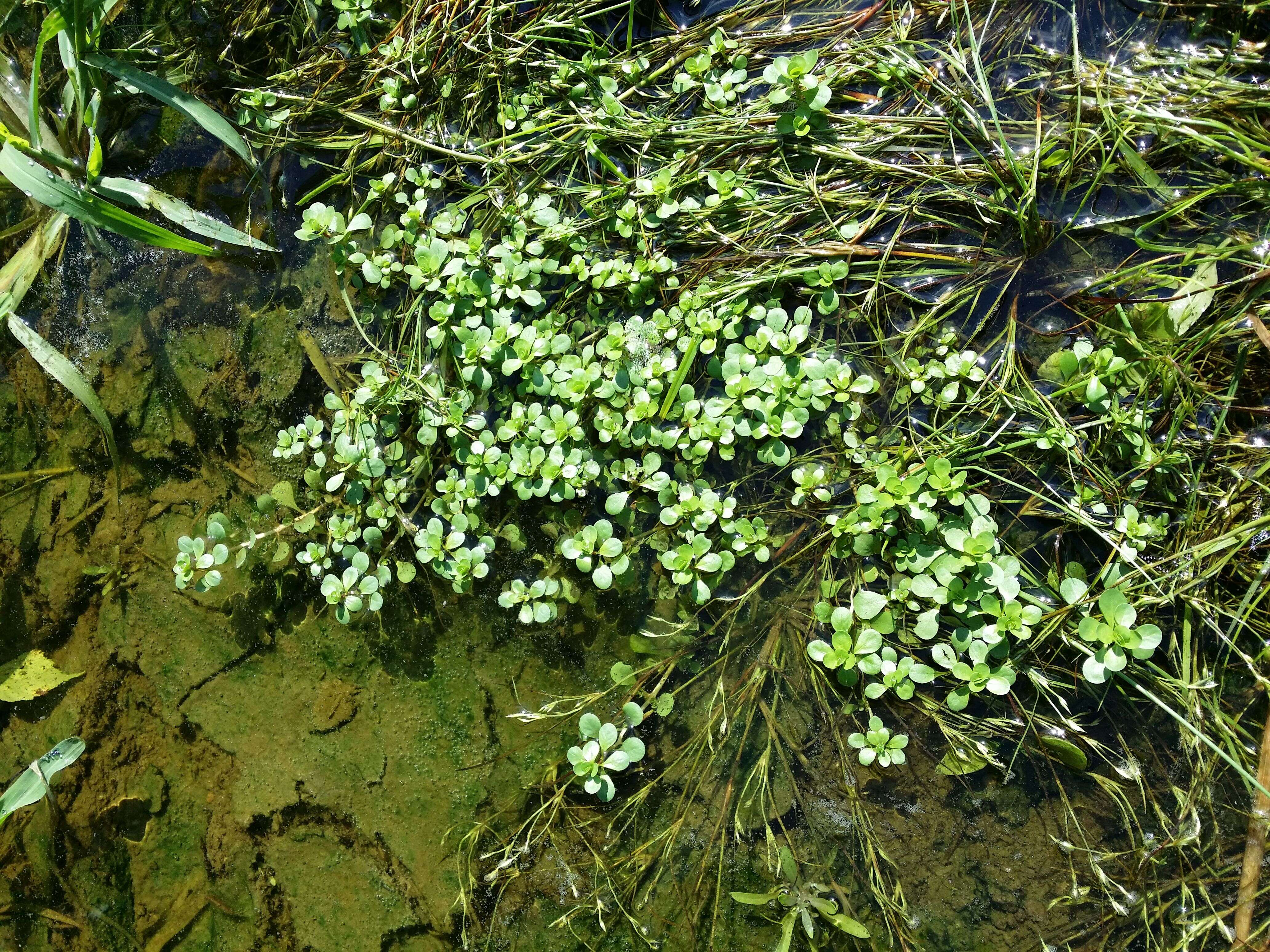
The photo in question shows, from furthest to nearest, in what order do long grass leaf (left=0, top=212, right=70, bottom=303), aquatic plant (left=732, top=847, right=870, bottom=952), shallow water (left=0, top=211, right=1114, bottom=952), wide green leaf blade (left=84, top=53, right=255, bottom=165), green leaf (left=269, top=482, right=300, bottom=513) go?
long grass leaf (left=0, top=212, right=70, bottom=303), green leaf (left=269, top=482, right=300, bottom=513), wide green leaf blade (left=84, top=53, right=255, bottom=165), shallow water (left=0, top=211, right=1114, bottom=952), aquatic plant (left=732, top=847, right=870, bottom=952)

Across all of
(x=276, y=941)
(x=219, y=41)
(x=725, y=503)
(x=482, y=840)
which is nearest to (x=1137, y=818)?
(x=725, y=503)

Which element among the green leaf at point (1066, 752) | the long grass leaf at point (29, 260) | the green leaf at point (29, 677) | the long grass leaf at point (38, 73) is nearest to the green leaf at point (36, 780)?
the green leaf at point (29, 677)

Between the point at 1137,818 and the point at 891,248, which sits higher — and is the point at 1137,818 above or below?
below

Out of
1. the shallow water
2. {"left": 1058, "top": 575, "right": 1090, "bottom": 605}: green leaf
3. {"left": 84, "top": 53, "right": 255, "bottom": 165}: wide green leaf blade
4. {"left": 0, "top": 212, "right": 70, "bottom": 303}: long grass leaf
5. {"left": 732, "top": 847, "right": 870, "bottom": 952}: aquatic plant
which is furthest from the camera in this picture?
{"left": 0, "top": 212, "right": 70, "bottom": 303}: long grass leaf

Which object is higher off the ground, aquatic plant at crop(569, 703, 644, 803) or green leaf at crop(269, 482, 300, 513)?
green leaf at crop(269, 482, 300, 513)

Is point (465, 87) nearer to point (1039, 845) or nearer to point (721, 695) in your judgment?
point (721, 695)

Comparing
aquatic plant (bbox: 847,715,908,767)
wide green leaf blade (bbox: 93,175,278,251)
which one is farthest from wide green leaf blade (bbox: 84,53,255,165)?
aquatic plant (bbox: 847,715,908,767)

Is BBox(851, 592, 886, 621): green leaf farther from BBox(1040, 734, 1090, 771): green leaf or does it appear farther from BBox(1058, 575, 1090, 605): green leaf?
BBox(1040, 734, 1090, 771): green leaf
